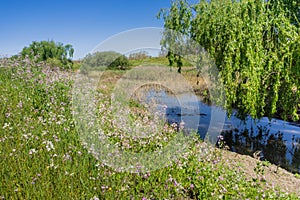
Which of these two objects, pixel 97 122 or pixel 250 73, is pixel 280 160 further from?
pixel 97 122

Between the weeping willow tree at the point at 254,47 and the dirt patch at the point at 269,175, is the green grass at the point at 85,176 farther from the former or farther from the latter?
the weeping willow tree at the point at 254,47

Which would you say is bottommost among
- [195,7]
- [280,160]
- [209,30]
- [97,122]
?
[280,160]

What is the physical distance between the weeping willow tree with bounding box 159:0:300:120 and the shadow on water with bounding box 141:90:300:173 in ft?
4.23

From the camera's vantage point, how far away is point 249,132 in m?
10.1

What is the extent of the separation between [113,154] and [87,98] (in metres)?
2.78

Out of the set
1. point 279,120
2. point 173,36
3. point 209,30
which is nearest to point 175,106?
point 279,120

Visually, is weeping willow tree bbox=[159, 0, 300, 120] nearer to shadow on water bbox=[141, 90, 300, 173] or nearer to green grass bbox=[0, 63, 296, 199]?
shadow on water bbox=[141, 90, 300, 173]

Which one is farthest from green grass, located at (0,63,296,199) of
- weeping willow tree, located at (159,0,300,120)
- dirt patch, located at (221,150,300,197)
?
weeping willow tree, located at (159,0,300,120)

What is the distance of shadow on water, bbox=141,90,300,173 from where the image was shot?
26.2 feet

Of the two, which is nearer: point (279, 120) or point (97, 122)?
point (97, 122)

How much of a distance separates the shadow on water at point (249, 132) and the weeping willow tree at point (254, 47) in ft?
4.23

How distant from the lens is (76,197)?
3.49 m

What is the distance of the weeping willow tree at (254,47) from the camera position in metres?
6.51

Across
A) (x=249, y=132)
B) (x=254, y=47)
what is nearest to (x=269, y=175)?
(x=254, y=47)
